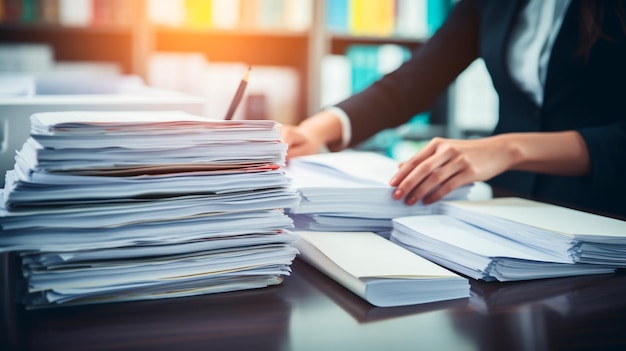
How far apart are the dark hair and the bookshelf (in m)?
1.66

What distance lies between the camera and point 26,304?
56cm

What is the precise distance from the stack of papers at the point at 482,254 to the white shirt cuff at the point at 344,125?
0.65m

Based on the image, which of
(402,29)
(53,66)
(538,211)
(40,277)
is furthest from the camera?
(402,29)

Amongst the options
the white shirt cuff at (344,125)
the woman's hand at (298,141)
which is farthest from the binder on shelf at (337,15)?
the woman's hand at (298,141)

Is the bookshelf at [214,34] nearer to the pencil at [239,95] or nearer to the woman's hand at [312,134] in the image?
the woman's hand at [312,134]

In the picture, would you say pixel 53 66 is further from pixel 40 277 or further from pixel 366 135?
pixel 40 277

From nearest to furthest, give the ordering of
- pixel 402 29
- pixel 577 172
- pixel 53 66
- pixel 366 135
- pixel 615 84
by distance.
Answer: pixel 577 172 < pixel 615 84 < pixel 366 135 < pixel 53 66 < pixel 402 29

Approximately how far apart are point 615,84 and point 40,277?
1.20m

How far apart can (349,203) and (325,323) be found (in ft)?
0.94

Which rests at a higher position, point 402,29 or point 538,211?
point 402,29

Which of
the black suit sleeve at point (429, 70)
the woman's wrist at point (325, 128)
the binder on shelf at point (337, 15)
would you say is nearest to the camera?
the woman's wrist at point (325, 128)

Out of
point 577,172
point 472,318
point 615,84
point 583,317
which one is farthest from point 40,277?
point 615,84

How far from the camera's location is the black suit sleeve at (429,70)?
1548 mm

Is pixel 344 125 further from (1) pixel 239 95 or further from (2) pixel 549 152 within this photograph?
(1) pixel 239 95
